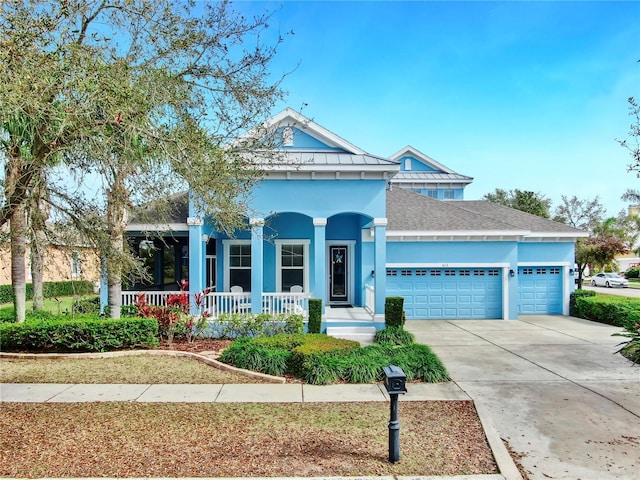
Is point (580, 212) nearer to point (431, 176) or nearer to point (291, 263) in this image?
point (431, 176)

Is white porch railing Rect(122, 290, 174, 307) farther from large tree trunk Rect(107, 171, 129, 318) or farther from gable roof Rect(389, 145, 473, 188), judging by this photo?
gable roof Rect(389, 145, 473, 188)

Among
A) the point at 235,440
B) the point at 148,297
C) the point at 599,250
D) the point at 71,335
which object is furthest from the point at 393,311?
the point at 599,250

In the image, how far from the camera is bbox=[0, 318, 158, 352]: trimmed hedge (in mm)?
9555

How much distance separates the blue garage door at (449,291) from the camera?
1617 centimetres

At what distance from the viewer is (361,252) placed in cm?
1567

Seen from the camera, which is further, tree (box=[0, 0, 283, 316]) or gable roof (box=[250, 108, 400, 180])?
gable roof (box=[250, 108, 400, 180])

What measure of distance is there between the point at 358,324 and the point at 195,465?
8.74 metres

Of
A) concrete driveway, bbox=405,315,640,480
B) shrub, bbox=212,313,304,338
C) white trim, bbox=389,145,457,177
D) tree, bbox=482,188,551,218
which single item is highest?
white trim, bbox=389,145,457,177

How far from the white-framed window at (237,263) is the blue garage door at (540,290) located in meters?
10.9

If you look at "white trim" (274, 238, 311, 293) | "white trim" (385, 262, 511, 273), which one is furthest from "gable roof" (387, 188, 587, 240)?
"white trim" (274, 238, 311, 293)

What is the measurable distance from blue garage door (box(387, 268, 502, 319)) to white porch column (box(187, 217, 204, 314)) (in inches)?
283

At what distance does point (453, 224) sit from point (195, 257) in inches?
387

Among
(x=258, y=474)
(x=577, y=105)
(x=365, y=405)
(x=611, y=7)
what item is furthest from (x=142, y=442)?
(x=577, y=105)

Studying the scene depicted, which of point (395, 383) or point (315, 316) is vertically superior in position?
point (395, 383)
